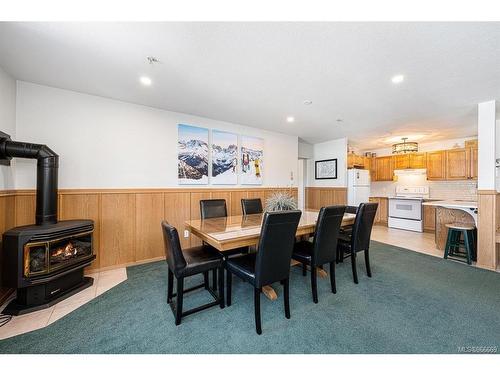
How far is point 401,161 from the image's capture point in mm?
5719

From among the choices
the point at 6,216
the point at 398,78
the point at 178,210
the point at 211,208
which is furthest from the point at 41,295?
the point at 398,78

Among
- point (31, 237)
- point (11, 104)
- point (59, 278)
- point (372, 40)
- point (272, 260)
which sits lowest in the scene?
point (59, 278)

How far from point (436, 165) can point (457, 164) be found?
38cm

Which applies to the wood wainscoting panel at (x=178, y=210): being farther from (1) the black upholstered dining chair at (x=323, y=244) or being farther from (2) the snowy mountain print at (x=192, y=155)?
(1) the black upholstered dining chair at (x=323, y=244)

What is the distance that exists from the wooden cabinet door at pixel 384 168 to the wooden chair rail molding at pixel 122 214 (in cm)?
549

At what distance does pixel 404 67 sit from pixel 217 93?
2.18 metres

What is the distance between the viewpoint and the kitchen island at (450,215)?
3.36 metres

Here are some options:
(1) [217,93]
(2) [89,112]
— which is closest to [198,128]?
(1) [217,93]

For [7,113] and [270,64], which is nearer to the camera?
[270,64]

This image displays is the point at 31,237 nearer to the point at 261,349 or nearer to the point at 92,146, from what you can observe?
the point at 92,146

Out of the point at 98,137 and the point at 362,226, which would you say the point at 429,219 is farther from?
the point at 98,137

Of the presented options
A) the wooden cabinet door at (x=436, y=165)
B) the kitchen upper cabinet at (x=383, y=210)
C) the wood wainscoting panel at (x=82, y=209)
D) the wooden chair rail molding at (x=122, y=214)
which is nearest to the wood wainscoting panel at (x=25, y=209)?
the wooden chair rail molding at (x=122, y=214)

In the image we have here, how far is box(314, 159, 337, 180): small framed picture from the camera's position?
5.61 m

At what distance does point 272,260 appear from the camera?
1723mm
